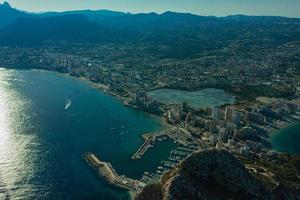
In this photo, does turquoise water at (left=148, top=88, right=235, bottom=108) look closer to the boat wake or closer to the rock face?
the boat wake

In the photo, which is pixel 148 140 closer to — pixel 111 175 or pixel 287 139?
pixel 111 175

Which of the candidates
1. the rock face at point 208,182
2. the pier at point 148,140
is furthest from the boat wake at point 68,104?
the rock face at point 208,182

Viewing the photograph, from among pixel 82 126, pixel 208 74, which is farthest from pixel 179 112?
pixel 208 74

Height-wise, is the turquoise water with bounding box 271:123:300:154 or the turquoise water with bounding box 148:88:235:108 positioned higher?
the turquoise water with bounding box 271:123:300:154

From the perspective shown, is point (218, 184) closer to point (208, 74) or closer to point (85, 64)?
point (208, 74)

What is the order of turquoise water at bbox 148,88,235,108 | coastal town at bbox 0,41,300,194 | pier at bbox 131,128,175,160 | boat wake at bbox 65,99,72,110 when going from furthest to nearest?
1. turquoise water at bbox 148,88,235,108
2. boat wake at bbox 65,99,72,110
3. coastal town at bbox 0,41,300,194
4. pier at bbox 131,128,175,160

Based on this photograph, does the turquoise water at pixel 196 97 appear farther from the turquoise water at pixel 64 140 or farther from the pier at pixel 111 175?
the pier at pixel 111 175

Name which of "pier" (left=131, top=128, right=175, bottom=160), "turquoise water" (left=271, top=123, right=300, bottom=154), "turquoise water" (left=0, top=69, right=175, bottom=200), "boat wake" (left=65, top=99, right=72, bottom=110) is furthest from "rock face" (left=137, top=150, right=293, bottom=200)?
"boat wake" (left=65, top=99, right=72, bottom=110)
